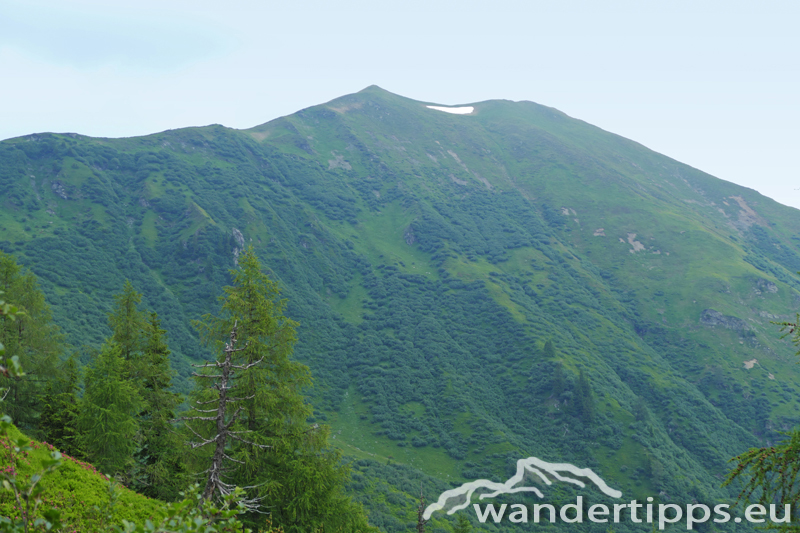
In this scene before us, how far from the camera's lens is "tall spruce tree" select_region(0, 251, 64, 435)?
80.4 feet

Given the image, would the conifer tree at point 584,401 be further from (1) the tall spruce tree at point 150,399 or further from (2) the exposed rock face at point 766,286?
(1) the tall spruce tree at point 150,399

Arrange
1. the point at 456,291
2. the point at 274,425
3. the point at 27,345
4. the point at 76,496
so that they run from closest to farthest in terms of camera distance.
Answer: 1. the point at 76,496
2. the point at 274,425
3. the point at 27,345
4. the point at 456,291

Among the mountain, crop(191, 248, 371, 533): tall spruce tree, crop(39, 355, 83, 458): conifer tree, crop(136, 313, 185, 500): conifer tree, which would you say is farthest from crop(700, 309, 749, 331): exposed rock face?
crop(39, 355, 83, 458): conifer tree

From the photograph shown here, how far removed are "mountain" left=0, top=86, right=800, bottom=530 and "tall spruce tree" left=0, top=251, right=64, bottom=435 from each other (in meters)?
31.2

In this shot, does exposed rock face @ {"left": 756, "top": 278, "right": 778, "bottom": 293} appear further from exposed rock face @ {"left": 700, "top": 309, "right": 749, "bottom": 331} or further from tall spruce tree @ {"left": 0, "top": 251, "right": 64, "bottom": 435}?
tall spruce tree @ {"left": 0, "top": 251, "right": 64, "bottom": 435}

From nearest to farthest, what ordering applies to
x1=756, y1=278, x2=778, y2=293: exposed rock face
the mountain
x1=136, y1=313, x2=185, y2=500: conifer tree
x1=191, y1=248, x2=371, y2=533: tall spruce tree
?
x1=191, y1=248, x2=371, y2=533: tall spruce tree < x1=136, y1=313, x2=185, y2=500: conifer tree < the mountain < x1=756, y1=278, x2=778, y2=293: exposed rock face

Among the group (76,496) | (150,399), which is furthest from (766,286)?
(76,496)

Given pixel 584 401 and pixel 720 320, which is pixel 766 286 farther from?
pixel 584 401

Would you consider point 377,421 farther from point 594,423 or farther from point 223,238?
point 223,238

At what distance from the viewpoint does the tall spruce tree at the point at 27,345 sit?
24.5 metres

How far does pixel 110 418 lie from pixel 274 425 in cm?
936

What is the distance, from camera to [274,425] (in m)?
16.8

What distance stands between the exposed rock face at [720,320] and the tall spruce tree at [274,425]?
129527 millimetres

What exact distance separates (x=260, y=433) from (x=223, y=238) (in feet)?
409
